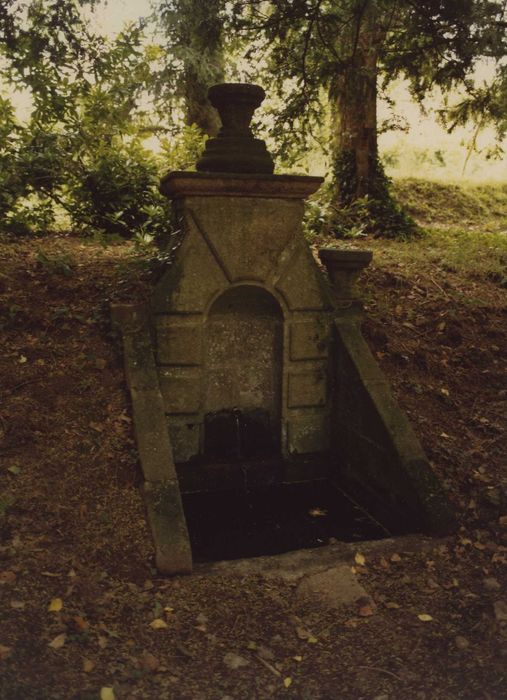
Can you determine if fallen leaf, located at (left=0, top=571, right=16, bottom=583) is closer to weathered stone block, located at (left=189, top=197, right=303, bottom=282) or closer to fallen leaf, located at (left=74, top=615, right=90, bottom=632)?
fallen leaf, located at (left=74, top=615, right=90, bottom=632)

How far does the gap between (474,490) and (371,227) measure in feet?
19.7

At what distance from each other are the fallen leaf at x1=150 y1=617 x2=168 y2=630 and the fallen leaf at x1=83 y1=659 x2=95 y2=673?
1.32 feet

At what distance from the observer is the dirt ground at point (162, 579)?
3.32m

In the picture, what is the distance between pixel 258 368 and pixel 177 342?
0.97 meters

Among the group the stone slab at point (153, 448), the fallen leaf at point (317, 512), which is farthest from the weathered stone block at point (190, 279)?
the fallen leaf at point (317, 512)

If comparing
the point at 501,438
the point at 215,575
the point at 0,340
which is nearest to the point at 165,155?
the point at 0,340

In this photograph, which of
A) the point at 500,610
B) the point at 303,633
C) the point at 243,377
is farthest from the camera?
the point at 243,377

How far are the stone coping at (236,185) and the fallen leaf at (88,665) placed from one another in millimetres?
3625

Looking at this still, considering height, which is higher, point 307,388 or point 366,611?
point 307,388

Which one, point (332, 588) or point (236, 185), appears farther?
point (236, 185)

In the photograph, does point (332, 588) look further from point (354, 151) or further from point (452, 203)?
point (452, 203)

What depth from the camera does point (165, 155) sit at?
362 inches

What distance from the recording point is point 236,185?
5.45 metres

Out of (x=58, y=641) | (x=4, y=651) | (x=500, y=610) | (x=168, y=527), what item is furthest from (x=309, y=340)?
(x=4, y=651)
